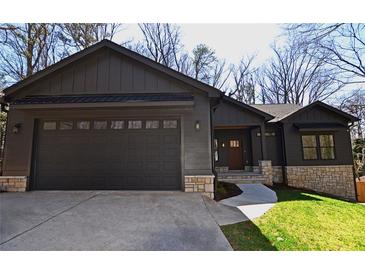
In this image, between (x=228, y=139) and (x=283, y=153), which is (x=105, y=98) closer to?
(x=228, y=139)

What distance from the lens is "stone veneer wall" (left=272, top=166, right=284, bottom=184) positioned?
11184 mm

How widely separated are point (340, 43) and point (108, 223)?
1240 centimetres

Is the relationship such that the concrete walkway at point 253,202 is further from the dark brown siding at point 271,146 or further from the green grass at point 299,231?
the dark brown siding at point 271,146

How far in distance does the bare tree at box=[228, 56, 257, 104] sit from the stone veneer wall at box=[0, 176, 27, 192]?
17855mm

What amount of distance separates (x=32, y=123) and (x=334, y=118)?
47.9 feet

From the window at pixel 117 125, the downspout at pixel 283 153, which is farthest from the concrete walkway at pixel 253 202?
the window at pixel 117 125

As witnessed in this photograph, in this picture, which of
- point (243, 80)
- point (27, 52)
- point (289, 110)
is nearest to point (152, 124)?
point (289, 110)

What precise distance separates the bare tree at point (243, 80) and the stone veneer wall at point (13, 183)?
17855 mm

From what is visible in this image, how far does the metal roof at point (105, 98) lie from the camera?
247 inches

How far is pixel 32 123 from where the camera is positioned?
6867mm
